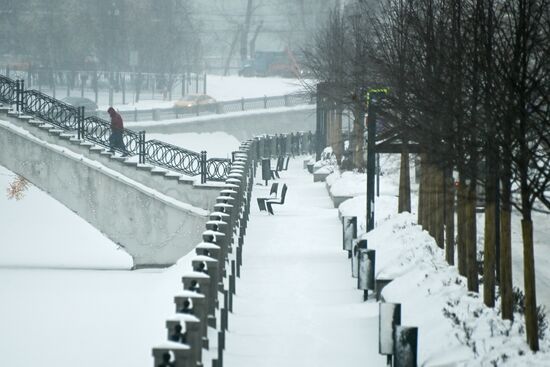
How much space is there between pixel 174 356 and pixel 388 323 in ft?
13.4

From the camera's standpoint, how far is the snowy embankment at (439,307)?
1619 centimetres

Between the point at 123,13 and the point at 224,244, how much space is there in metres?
62.7

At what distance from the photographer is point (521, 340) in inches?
653

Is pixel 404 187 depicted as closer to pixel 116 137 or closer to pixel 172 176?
pixel 172 176

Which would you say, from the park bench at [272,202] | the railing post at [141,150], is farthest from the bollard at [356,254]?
the railing post at [141,150]

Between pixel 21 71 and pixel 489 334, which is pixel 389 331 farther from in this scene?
pixel 21 71

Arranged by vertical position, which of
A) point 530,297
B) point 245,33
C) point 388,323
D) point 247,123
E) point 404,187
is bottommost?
point 388,323

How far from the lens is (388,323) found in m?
17.2

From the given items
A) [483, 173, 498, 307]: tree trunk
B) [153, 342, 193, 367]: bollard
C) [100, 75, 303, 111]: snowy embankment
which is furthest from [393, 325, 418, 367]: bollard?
[100, 75, 303, 111]: snowy embankment

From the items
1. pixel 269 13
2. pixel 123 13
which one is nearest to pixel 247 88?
pixel 123 13

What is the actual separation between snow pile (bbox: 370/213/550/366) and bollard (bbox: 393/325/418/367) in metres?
0.30

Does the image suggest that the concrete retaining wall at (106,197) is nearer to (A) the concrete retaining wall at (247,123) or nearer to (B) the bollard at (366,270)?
(B) the bollard at (366,270)

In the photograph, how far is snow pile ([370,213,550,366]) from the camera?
16156mm

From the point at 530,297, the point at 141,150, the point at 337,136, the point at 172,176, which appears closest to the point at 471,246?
the point at 530,297
